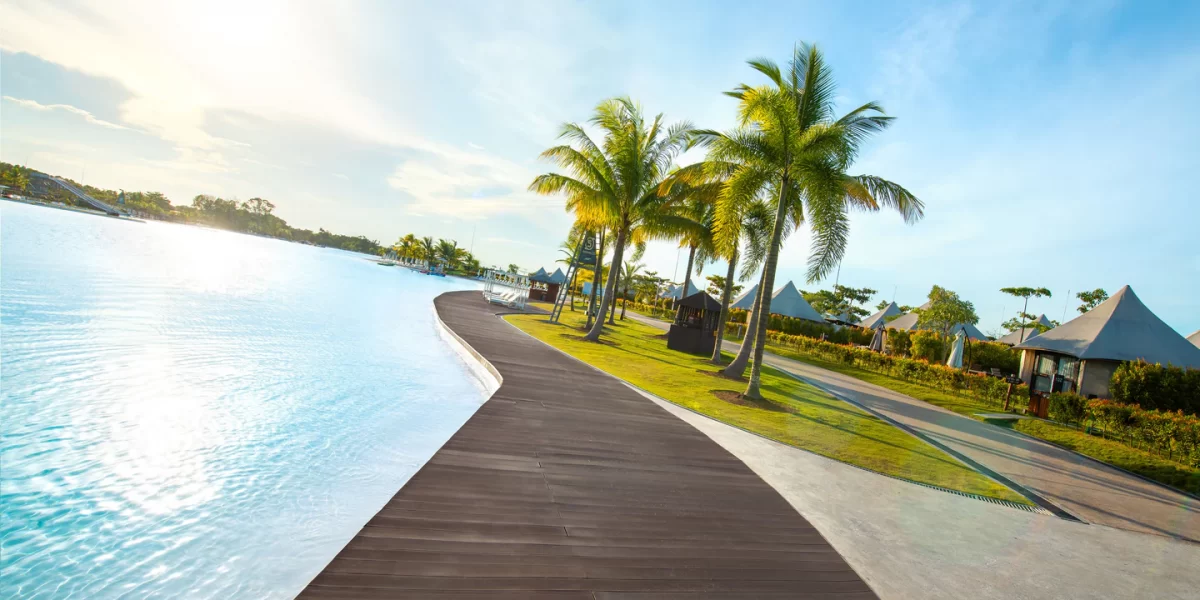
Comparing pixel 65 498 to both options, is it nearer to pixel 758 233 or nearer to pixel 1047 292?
pixel 758 233

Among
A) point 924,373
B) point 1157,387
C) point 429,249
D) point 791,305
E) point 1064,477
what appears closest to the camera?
point 1064,477

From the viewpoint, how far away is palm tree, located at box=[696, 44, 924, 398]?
34.2 feet

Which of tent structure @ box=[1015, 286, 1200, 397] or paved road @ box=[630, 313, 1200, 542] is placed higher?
tent structure @ box=[1015, 286, 1200, 397]

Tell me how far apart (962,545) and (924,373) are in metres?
16.5

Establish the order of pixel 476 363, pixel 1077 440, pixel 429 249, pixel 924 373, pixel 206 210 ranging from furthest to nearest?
1. pixel 206 210
2. pixel 429 249
3. pixel 924 373
4. pixel 1077 440
5. pixel 476 363

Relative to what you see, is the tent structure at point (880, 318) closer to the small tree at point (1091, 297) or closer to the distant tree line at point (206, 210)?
the small tree at point (1091, 297)

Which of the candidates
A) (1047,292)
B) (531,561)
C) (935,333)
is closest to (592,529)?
(531,561)

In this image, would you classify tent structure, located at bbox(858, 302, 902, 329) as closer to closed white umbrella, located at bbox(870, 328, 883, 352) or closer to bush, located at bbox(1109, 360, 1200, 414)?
closed white umbrella, located at bbox(870, 328, 883, 352)

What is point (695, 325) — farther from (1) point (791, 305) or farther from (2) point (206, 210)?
(2) point (206, 210)

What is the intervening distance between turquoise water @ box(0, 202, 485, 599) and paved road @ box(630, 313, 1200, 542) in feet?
29.2

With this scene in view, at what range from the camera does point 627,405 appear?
8414 mm

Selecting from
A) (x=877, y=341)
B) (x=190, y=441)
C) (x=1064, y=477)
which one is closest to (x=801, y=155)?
(x=1064, y=477)

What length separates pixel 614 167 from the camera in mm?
17172

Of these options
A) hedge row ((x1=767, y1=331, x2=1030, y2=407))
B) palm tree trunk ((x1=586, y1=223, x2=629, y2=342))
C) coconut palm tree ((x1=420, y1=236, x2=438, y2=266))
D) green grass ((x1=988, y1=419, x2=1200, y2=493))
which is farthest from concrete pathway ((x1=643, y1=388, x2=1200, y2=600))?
coconut palm tree ((x1=420, y1=236, x2=438, y2=266))
